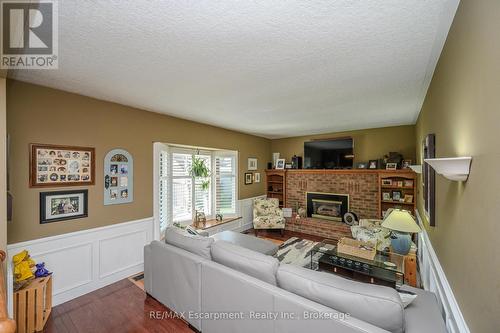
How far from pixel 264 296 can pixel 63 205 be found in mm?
2623

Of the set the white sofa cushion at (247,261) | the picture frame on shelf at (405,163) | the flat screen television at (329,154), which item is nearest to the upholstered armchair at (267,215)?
the flat screen television at (329,154)

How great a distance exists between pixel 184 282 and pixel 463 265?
220 cm

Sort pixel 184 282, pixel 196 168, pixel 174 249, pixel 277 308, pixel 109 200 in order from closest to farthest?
pixel 277 308 < pixel 184 282 < pixel 174 249 < pixel 109 200 < pixel 196 168

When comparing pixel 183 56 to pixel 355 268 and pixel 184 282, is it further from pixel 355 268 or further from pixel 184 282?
pixel 355 268

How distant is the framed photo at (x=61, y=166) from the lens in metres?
2.41

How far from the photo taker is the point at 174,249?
93.3 inches

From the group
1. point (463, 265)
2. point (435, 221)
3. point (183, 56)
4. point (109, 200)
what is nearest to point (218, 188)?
point (109, 200)

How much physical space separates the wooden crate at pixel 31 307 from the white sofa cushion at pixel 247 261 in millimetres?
1759

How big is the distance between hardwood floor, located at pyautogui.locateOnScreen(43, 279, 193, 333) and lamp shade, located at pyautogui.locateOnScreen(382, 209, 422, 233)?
255 centimetres

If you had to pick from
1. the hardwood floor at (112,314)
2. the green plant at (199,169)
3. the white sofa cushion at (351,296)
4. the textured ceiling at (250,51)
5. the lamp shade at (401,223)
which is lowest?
the hardwood floor at (112,314)

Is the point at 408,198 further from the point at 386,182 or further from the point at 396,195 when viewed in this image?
the point at 386,182

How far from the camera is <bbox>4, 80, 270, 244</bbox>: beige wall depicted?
2.31 meters

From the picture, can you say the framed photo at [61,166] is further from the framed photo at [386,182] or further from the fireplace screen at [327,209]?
the framed photo at [386,182]

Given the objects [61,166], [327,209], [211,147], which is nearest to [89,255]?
[61,166]
